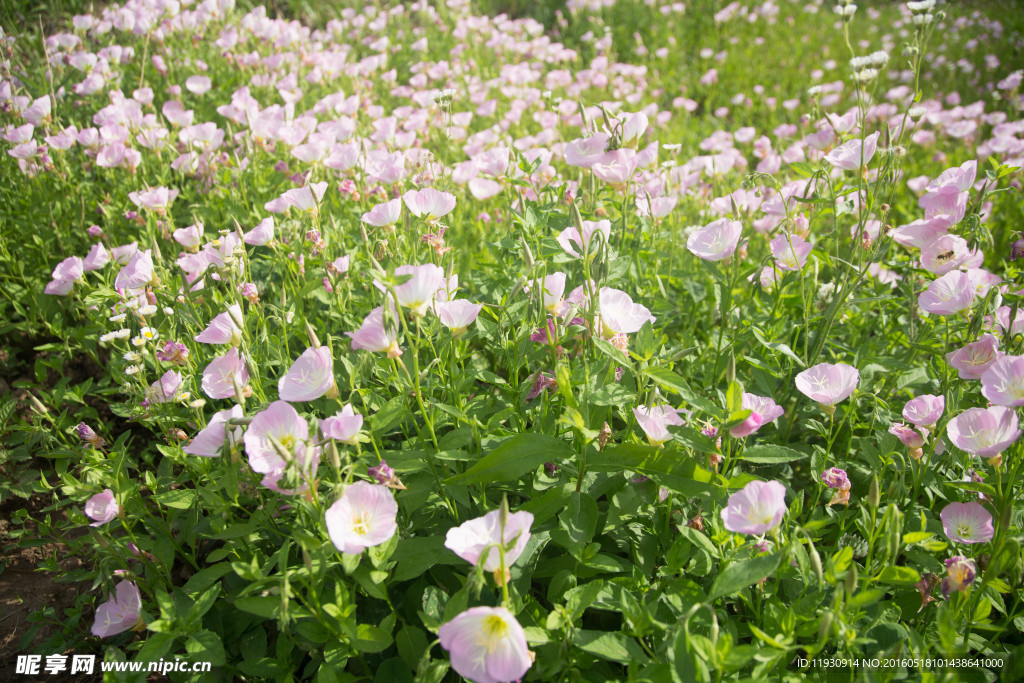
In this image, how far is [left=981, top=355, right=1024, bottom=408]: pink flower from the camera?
58.7 inches

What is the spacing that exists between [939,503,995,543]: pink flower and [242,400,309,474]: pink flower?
5.13 ft

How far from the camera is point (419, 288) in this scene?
1.45 meters

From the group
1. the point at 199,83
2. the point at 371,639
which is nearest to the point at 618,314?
the point at 371,639

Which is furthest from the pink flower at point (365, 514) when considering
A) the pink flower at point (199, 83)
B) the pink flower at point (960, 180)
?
the pink flower at point (199, 83)

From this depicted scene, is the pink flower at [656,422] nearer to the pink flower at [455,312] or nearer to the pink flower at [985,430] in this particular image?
the pink flower at [455,312]

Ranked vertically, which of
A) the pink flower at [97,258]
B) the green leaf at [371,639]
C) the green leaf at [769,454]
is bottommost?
the green leaf at [371,639]

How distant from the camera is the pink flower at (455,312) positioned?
61.7 inches

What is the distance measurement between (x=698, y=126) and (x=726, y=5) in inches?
132

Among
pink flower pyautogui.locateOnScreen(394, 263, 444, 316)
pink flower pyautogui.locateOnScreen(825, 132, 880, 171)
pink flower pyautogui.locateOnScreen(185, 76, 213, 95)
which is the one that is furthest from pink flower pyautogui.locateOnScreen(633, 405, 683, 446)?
pink flower pyautogui.locateOnScreen(185, 76, 213, 95)

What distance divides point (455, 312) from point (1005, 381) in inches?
52.8

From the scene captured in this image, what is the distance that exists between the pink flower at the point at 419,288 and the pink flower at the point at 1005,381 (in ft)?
4.39

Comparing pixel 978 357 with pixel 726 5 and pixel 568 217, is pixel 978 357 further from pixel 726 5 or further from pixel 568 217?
pixel 726 5

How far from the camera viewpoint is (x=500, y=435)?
5.66 feet

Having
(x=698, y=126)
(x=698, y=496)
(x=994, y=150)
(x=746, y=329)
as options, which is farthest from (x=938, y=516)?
(x=698, y=126)
